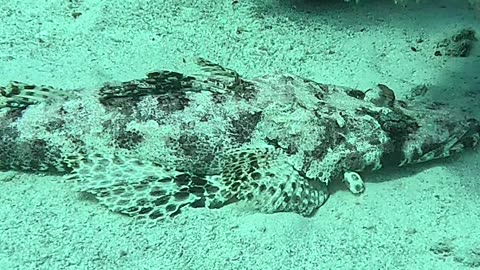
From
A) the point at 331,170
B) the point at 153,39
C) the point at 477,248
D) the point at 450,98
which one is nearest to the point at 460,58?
the point at 450,98

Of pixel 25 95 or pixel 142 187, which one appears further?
pixel 25 95

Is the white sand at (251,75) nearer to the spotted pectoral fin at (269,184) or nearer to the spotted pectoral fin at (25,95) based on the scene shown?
the spotted pectoral fin at (269,184)

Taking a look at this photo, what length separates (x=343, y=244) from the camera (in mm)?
3387

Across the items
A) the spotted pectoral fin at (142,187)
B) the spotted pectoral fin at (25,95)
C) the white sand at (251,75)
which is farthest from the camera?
the spotted pectoral fin at (25,95)

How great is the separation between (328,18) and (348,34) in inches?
13.2

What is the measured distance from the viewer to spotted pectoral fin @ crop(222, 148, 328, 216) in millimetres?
3662

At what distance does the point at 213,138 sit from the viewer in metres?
3.93

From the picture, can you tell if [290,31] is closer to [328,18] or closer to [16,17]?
[328,18]

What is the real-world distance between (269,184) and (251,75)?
1.44 meters

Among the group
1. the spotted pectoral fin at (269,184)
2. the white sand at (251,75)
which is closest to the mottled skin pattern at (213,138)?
the spotted pectoral fin at (269,184)

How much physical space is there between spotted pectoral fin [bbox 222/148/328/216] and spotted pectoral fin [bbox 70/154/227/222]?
0.15m

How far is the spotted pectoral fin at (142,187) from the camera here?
3521 millimetres

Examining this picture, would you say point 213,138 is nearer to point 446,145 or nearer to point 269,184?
point 269,184

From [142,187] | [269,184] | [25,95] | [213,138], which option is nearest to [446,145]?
[269,184]
